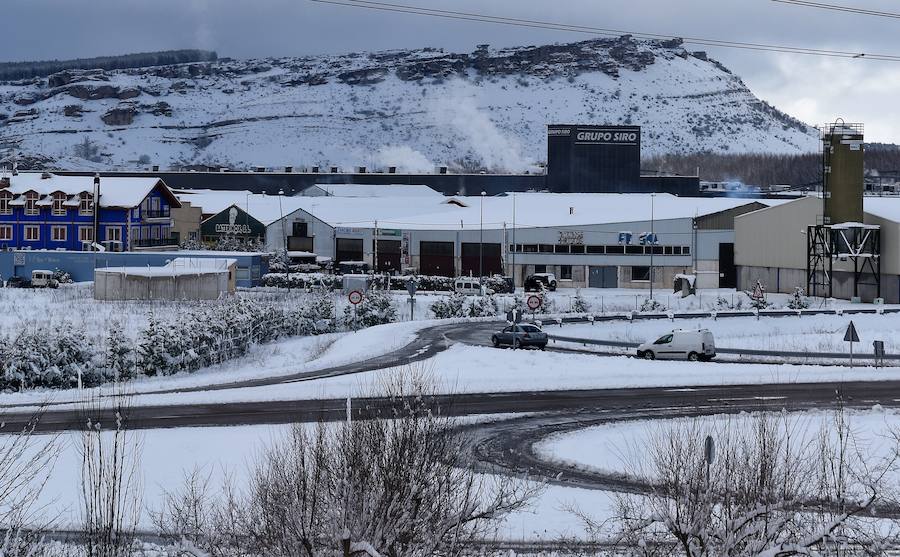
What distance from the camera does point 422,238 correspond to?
93.7 meters

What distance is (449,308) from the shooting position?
6594 centimetres

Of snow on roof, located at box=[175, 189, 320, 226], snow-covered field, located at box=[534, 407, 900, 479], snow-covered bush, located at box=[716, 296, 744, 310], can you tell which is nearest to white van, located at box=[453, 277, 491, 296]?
snow-covered bush, located at box=[716, 296, 744, 310]

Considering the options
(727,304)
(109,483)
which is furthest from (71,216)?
(109,483)

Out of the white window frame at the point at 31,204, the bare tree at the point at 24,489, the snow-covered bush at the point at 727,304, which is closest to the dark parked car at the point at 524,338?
the snow-covered bush at the point at 727,304

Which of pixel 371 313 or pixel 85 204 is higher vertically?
pixel 85 204

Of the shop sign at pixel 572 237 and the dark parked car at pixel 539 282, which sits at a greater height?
the shop sign at pixel 572 237

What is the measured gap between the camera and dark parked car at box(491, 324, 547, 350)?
5025 cm

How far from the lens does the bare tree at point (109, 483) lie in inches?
538

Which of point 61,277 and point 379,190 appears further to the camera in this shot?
point 379,190

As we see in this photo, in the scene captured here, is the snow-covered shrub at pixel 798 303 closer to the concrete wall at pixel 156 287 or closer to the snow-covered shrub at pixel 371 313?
the snow-covered shrub at pixel 371 313

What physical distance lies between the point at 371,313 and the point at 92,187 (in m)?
41.2

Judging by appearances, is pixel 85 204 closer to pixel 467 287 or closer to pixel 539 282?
pixel 467 287

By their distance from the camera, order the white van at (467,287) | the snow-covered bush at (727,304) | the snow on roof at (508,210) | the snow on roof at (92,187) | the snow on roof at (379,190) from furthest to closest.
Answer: the snow on roof at (379,190) < the snow on roof at (92,187) < the snow on roof at (508,210) < the white van at (467,287) < the snow-covered bush at (727,304)

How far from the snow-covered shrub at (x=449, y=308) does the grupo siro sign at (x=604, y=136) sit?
7056 cm
